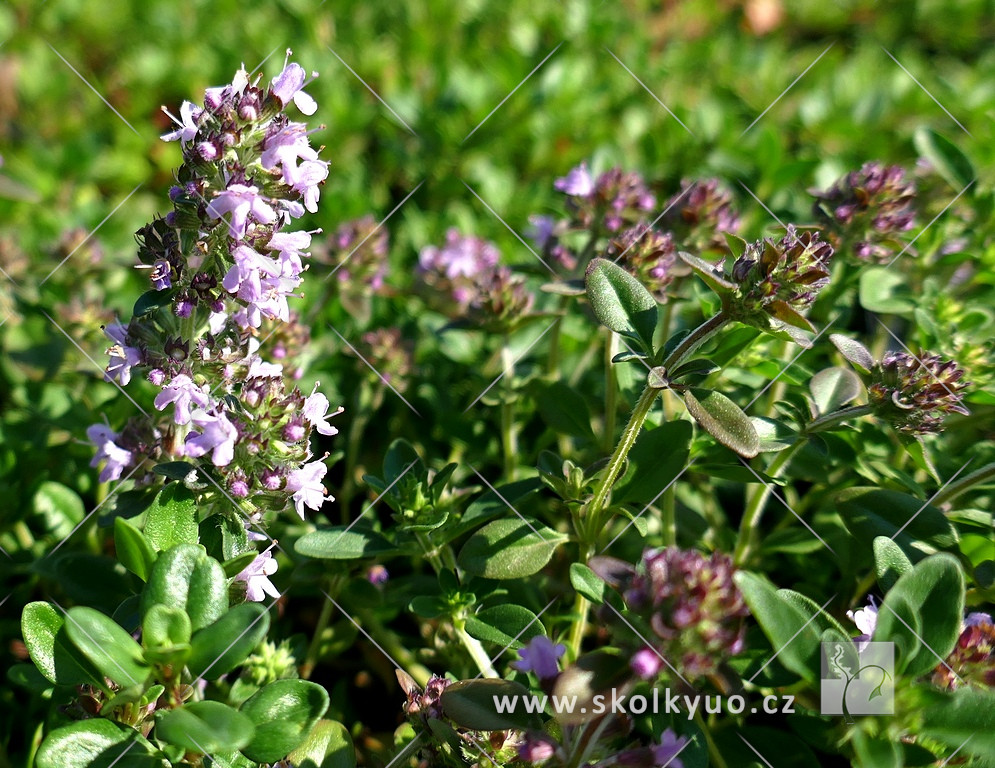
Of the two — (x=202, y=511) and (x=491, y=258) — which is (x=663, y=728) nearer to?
(x=202, y=511)

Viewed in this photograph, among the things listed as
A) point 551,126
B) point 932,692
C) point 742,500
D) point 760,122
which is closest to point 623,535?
point 742,500

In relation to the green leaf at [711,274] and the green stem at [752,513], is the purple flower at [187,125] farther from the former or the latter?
the green stem at [752,513]

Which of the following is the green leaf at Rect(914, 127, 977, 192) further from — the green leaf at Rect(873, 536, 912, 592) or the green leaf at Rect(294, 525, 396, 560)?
the green leaf at Rect(294, 525, 396, 560)

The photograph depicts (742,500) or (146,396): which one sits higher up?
(146,396)

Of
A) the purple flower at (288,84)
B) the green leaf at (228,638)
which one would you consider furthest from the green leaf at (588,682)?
the purple flower at (288,84)

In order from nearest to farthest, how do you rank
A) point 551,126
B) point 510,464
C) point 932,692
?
point 932,692, point 510,464, point 551,126

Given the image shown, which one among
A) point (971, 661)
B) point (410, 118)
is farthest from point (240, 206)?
point (410, 118)

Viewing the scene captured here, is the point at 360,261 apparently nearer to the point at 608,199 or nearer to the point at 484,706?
the point at 608,199

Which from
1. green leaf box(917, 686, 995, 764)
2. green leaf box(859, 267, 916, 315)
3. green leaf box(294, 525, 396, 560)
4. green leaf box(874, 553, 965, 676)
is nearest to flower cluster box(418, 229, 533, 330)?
green leaf box(294, 525, 396, 560)
